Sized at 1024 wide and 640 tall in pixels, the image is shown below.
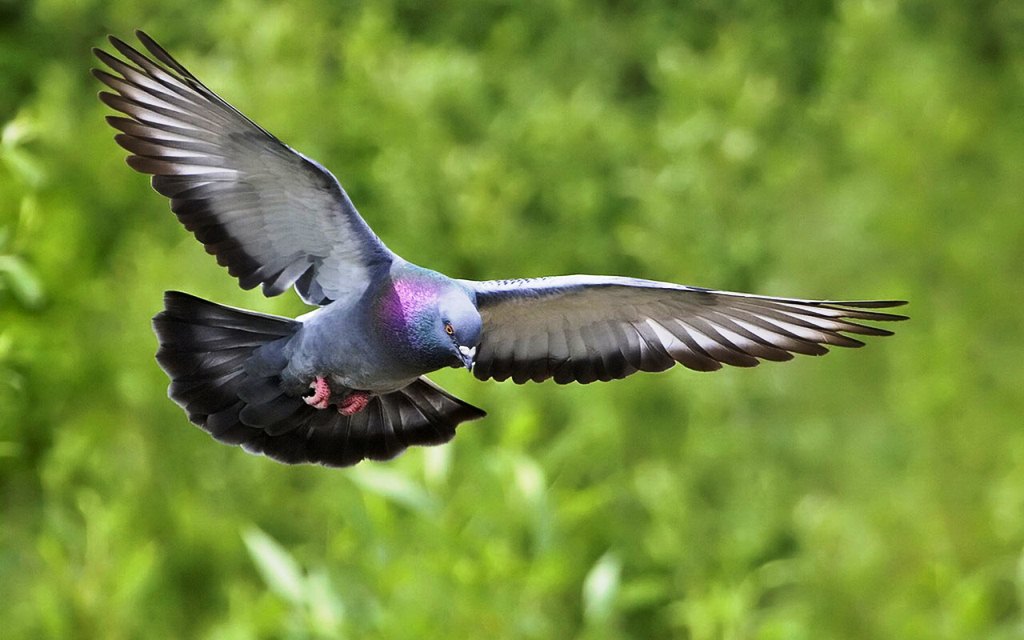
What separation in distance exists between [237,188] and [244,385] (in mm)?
447

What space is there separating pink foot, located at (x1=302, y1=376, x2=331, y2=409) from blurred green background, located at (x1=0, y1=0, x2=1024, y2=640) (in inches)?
17.9

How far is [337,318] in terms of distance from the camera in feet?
9.43

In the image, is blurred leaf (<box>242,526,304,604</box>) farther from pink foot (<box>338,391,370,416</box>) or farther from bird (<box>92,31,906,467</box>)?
pink foot (<box>338,391,370,416</box>)

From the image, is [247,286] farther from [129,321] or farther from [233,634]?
[129,321]

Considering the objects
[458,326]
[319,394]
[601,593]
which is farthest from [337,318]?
[601,593]

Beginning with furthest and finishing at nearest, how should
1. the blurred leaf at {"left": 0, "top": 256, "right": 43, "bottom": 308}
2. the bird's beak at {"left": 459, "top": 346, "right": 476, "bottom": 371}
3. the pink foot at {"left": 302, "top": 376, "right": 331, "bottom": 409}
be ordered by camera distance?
1. the pink foot at {"left": 302, "top": 376, "right": 331, "bottom": 409}
2. the bird's beak at {"left": 459, "top": 346, "right": 476, "bottom": 371}
3. the blurred leaf at {"left": 0, "top": 256, "right": 43, "bottom": 308}

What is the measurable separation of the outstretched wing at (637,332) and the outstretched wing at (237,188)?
35 centimetres

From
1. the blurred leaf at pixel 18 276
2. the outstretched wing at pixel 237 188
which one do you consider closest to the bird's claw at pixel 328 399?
the outstretched wing at pixel 237 188

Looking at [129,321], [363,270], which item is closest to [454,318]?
[363,270]

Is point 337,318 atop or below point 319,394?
atop

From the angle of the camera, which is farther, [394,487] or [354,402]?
[394,487]

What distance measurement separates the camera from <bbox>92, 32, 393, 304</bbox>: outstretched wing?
2.74 m

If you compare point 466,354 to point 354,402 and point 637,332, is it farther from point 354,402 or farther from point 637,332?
point 637,332

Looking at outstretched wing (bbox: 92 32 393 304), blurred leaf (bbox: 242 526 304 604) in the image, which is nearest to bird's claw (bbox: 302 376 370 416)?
outstretched wing (bbox: 92 32 393 304)
